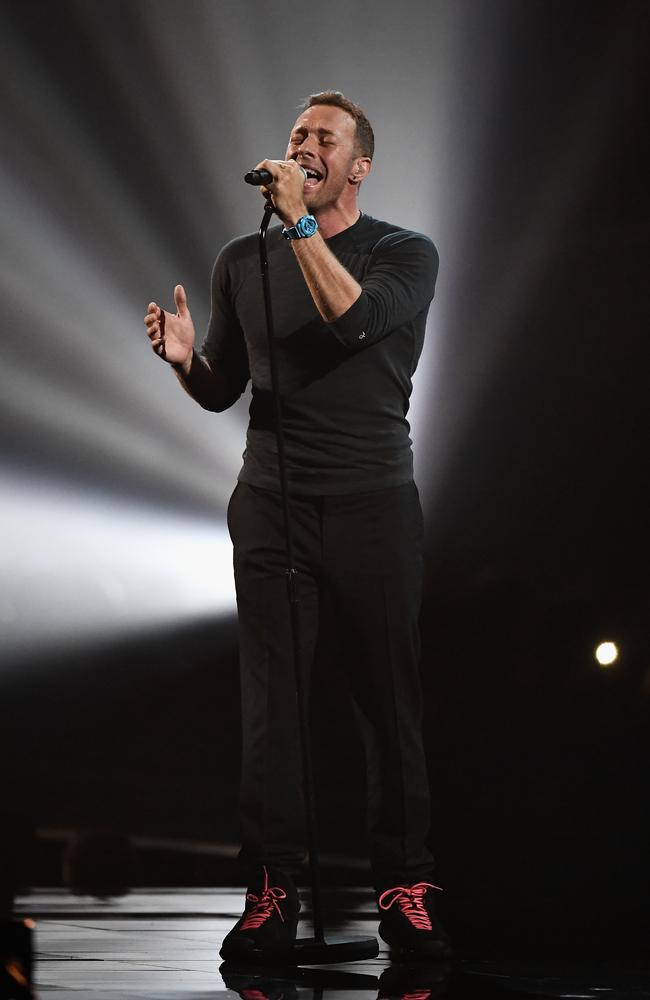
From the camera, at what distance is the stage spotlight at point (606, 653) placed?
3291 millimetres

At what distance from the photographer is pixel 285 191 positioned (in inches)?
65.8

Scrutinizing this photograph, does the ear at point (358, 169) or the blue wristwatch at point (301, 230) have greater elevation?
the ear at point (358, 169)

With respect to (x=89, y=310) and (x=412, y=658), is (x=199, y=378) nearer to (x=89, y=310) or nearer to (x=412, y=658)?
(x=412, y=658)

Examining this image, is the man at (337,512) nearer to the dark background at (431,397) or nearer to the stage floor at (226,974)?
the stage floor at (226,974)

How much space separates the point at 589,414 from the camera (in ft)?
10.5

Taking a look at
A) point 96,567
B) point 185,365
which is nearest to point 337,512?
point 185,365

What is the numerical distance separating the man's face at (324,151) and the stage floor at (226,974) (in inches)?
42.2

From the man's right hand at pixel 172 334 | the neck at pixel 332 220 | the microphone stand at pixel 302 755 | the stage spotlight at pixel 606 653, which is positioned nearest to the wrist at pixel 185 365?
the man's right hand at pixel 172 334

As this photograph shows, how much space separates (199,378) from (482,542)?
1.51 m

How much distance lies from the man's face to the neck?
1cm

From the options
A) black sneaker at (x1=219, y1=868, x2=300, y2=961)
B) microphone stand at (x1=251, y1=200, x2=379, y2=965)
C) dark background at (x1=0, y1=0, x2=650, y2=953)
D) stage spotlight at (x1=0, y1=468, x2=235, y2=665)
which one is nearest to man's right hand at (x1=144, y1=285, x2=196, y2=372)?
microphone stand at (x1=251, y1=200, x2=379, y2=965)

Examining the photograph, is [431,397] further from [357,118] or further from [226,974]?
[226,974]

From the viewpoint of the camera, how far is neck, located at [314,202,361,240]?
1.91 metres

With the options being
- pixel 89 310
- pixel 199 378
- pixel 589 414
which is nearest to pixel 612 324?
pixel 589 414
